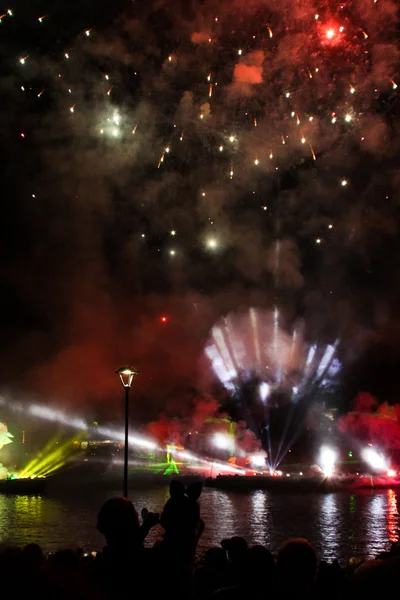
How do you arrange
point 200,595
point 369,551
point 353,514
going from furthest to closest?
point 353,514
point 369,551
point 200,595

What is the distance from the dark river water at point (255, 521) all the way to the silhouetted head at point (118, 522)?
1577 centimetres

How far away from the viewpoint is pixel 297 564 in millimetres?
2631

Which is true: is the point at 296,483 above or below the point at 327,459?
below

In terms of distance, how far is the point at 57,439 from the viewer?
55.7 m

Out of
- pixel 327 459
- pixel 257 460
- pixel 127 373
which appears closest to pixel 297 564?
pixel 127 373

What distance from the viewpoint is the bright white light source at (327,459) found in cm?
5341

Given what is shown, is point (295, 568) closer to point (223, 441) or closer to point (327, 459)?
point (327, 459)

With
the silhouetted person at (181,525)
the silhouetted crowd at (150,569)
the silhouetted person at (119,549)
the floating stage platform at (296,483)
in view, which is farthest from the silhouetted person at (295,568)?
the floating stage platform at (296,483)

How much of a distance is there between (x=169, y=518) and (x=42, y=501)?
36178mm

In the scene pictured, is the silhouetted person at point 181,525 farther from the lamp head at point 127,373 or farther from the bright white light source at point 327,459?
the bright white light source at point 327,459

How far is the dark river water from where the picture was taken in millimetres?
19094

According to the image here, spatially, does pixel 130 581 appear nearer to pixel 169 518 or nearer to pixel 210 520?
pixel 169 518

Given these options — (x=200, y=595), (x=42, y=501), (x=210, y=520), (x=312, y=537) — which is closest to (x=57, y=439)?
(x=42, y=501)

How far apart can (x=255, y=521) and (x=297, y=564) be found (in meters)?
25.1
